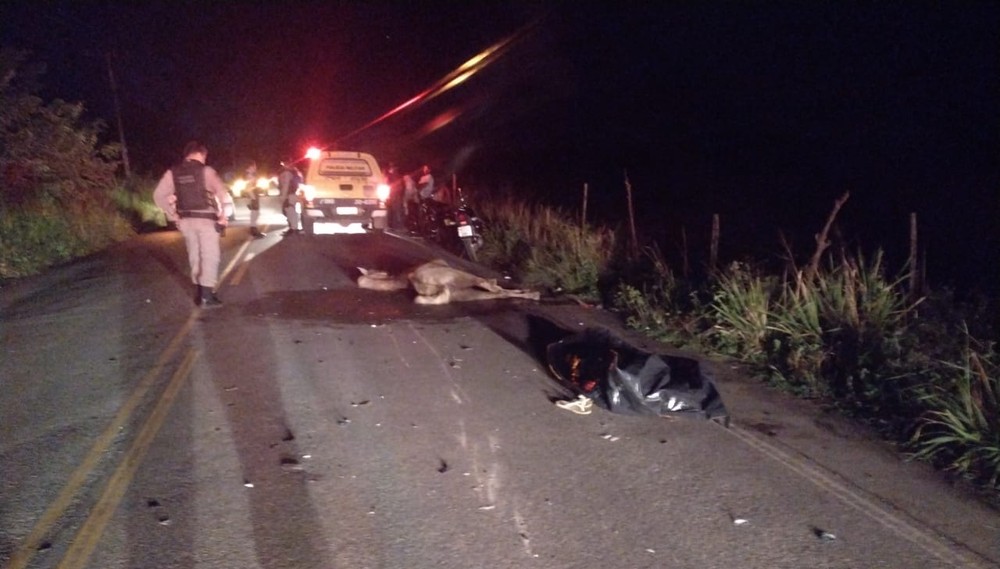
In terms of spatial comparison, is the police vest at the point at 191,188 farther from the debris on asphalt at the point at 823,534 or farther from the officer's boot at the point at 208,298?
the debris on asphalt at the point at 823,534

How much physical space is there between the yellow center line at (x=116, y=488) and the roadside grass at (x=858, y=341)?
505 cm

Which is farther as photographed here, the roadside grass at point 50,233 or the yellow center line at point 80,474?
the roadside grass at point 50,233

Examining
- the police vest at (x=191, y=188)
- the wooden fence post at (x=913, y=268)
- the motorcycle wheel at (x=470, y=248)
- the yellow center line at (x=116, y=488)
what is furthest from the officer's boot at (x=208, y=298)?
the wooden fence post at (x=913, y=268)

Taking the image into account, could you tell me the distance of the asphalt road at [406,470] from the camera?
441cm

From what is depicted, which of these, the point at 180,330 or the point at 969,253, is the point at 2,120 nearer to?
the point at 180,330

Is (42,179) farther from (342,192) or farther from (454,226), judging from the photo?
(454,226)

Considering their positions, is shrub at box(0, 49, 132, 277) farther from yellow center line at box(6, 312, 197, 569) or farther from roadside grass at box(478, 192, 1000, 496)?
roadside grass at box(478, 192, 1000, 496)

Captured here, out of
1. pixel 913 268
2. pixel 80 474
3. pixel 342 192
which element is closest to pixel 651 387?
pixel 913 268

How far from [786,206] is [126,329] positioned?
39.1ft

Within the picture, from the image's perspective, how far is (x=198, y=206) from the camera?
10320 mm

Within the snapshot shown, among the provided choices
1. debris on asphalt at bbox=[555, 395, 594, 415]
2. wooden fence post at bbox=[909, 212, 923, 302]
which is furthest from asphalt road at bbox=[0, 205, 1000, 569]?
wooden fence post at bbox=[909, 212, 923, 302]

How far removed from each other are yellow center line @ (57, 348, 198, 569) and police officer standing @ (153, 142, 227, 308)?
11.4 feet

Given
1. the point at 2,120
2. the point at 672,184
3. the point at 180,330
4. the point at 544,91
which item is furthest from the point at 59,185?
the point at 544,91

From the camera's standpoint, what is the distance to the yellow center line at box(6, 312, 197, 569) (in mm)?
4297
